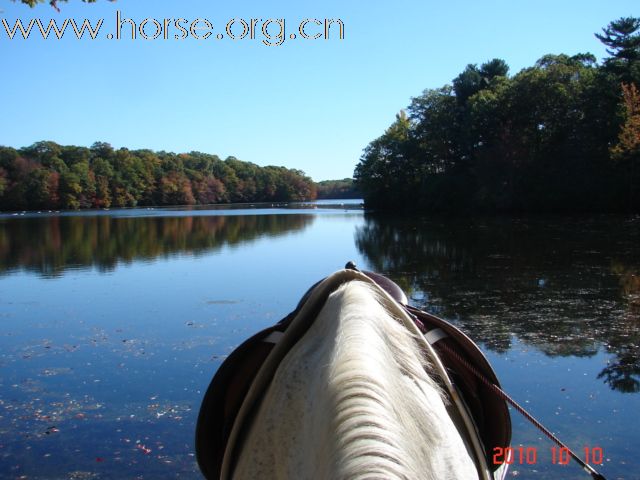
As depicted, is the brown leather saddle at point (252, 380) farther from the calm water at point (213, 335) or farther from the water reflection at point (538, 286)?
the water reflection at point (538, 286)

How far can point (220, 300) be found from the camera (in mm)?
10273

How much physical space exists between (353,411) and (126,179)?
8889 cm

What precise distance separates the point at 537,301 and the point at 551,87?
3069 cm

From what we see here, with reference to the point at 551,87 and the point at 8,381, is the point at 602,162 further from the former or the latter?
the point at 8,381

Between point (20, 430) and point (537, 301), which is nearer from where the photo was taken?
point (20, 430)

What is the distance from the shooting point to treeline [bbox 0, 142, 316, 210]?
70562 millimetres

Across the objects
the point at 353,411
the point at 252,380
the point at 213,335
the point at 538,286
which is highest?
the point at 353,411

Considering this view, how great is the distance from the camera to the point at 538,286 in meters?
10.6

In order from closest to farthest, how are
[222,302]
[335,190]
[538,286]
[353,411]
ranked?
[353,411], [222,302], [538,286], [335,190]

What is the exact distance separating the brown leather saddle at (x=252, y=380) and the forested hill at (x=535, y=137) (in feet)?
103

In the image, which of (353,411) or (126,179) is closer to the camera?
(353,411)

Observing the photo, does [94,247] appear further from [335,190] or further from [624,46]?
[335,190]

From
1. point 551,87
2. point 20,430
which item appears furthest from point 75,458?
point 551,87
